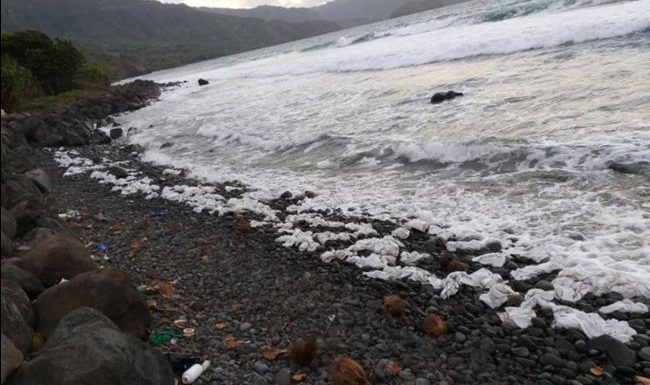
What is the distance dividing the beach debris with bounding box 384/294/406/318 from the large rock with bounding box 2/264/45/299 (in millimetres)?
3661

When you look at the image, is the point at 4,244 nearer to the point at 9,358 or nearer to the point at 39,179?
the point at 9,358

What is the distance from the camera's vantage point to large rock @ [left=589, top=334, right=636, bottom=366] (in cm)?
429

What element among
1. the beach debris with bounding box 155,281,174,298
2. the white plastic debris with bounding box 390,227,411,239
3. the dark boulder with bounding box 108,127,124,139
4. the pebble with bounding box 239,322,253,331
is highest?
the beach debris with bounding box 155,281,174,298

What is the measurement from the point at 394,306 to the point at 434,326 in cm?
52

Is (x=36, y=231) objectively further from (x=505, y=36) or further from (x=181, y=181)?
(x=505, y=36)

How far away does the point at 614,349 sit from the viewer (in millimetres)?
4391

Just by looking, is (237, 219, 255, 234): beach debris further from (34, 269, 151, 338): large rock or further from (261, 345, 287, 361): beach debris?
(261, 345, 287, 361): beach debris

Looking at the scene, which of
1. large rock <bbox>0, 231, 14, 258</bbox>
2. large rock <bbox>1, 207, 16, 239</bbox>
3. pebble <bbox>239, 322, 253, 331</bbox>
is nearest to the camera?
large rock <bbox>1, 207, 16, 239</bbox>

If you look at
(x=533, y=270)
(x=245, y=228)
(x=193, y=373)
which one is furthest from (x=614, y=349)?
(x=245, y=228)

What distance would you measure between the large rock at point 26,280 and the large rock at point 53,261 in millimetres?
179

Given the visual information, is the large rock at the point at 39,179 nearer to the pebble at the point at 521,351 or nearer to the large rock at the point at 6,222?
the large rock at the point at 6,222

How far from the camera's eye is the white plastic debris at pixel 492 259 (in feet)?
20.4

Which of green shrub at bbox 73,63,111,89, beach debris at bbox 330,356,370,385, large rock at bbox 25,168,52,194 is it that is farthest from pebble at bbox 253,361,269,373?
green shrub at bbox 73,63,111,89

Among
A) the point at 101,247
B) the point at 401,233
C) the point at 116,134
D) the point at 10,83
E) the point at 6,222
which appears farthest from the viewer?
the point at 116,134
